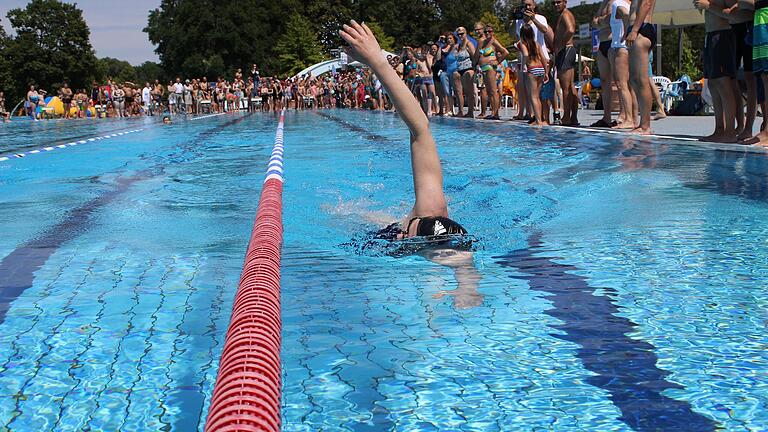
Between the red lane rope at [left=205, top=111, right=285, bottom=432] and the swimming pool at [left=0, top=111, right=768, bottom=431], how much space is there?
186 millimetres

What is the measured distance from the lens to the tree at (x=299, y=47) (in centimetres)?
6406

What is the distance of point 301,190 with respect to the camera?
6.63 metres

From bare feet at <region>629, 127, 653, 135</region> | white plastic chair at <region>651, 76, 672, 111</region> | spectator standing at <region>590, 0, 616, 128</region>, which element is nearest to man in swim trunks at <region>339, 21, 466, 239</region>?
bare feet at <region>629, 127, 653, 135</region>

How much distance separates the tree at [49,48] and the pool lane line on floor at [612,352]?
247 ft

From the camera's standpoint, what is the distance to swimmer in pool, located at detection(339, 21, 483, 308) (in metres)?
3.53

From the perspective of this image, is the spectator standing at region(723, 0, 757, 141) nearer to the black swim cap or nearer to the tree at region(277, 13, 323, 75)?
the black swim cap

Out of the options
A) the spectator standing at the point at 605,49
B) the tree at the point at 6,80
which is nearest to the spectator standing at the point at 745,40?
the spectator standing at the point at 605,49

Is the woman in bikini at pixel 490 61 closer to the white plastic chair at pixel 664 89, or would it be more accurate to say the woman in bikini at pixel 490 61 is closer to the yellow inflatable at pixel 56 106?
the white plastic chair at pixel 664 89

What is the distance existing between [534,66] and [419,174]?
8.16 metres

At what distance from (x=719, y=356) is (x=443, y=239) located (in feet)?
5.24

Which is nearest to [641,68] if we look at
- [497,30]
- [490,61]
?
[490,61]

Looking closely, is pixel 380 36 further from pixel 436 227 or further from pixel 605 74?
pixel 436 227

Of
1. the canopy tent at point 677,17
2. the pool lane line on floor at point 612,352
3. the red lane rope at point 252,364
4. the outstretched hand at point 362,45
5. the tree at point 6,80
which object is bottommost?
the pool lane line on floor at point 612,352

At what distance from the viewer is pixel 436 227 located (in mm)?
3695
